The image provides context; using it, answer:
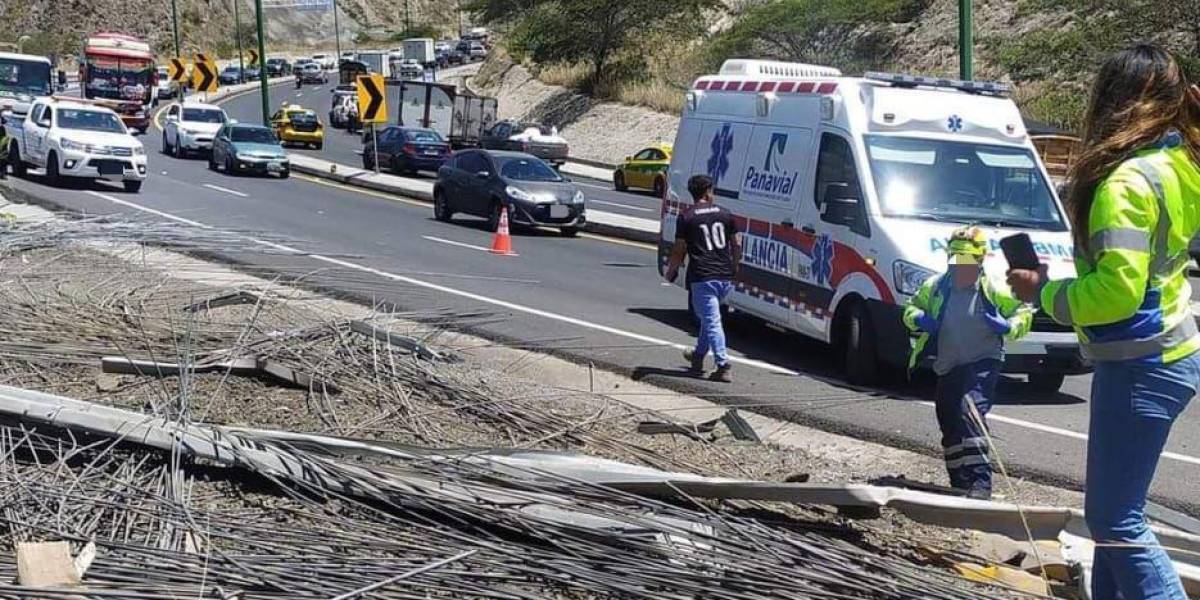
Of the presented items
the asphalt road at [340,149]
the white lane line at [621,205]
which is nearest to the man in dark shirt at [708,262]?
the asphalt road at [340,149]

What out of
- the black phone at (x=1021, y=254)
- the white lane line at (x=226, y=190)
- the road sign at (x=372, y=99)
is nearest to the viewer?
the black phone at (x=1021, y=254)

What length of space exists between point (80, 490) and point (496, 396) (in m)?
2.43

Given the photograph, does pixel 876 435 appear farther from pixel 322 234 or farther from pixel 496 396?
pixel 322 234

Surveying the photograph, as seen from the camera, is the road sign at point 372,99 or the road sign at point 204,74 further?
the road sign at point 204,74

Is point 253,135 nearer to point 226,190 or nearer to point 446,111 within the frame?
point 226,190

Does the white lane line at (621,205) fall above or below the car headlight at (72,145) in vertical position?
below

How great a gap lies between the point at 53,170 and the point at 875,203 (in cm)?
2091

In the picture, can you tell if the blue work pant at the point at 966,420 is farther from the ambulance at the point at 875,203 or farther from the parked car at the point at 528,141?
the parked car at the point at 528,141

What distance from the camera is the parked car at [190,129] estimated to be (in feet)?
130

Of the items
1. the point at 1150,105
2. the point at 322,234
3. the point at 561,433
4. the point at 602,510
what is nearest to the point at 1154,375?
the point at 1150,105

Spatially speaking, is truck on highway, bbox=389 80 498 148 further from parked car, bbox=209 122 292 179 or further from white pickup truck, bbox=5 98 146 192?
white pickup truck, bbox=5 98 146 192

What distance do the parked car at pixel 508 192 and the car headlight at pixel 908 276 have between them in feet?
44.1

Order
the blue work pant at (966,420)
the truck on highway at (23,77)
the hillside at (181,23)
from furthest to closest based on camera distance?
the hillside at (181,23) < the truck on highway at (23,77) < the blue work pant at (966,420)

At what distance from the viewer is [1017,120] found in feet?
37.7
